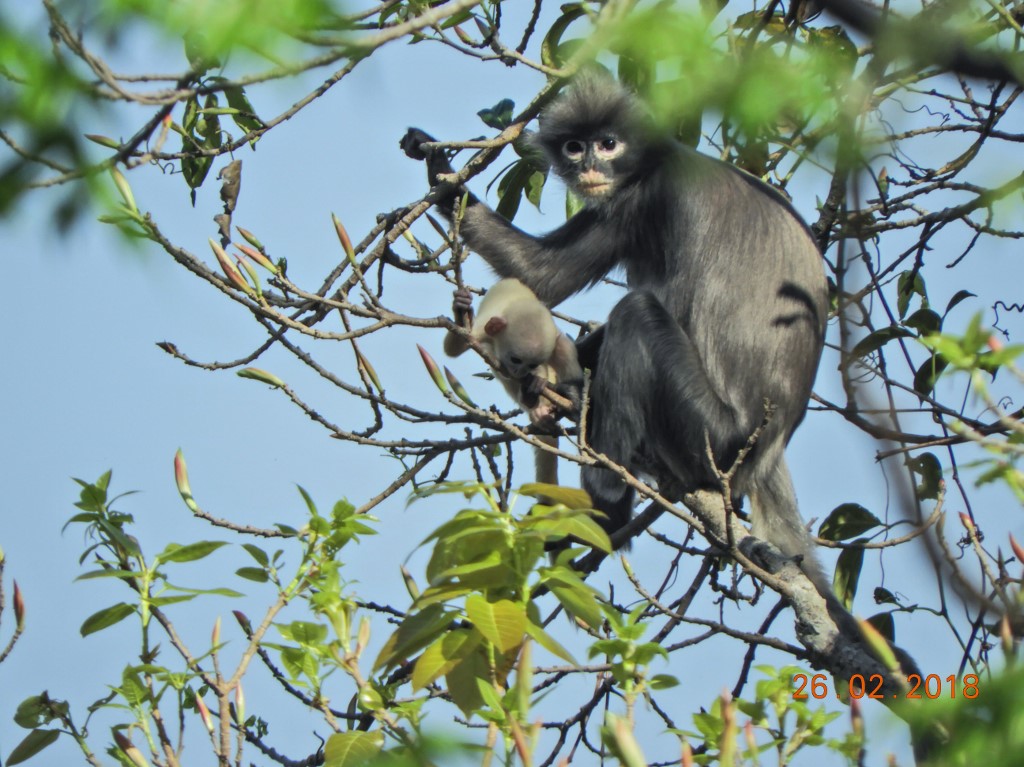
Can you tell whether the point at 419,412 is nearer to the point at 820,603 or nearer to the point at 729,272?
the point at 820,603

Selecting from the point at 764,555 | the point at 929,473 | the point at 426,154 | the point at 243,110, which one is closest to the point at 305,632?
the point at 764,555

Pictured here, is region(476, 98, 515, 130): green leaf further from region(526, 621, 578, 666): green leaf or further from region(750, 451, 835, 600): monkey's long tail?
region(526, 621, 578, 666): green leaf

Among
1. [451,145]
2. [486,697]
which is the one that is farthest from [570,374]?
[486,697]

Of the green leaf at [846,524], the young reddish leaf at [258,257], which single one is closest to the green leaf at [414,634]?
the young reddish leaf at [258,257]

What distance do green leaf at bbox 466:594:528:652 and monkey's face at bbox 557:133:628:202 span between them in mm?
3945

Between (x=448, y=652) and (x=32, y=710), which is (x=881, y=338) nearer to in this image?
(x=448, y=652)

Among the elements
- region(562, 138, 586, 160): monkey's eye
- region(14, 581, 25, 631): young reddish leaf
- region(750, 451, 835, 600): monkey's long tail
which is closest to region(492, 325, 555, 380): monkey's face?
region(750, 451, 835, 600): monkey's long tail

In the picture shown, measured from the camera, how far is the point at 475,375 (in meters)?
5.52

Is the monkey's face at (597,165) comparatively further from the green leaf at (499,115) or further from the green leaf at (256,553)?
the green leaf at (256,553)

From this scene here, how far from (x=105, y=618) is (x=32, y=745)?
32 cm

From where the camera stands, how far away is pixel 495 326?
496 centimetres

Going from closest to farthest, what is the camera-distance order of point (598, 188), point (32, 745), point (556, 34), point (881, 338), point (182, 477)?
point (32, 745), point (182, 477), point (881, 338), point (556, 34), point (598, 188)

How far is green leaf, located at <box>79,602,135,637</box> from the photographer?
214 cm

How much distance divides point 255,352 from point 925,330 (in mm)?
2534
